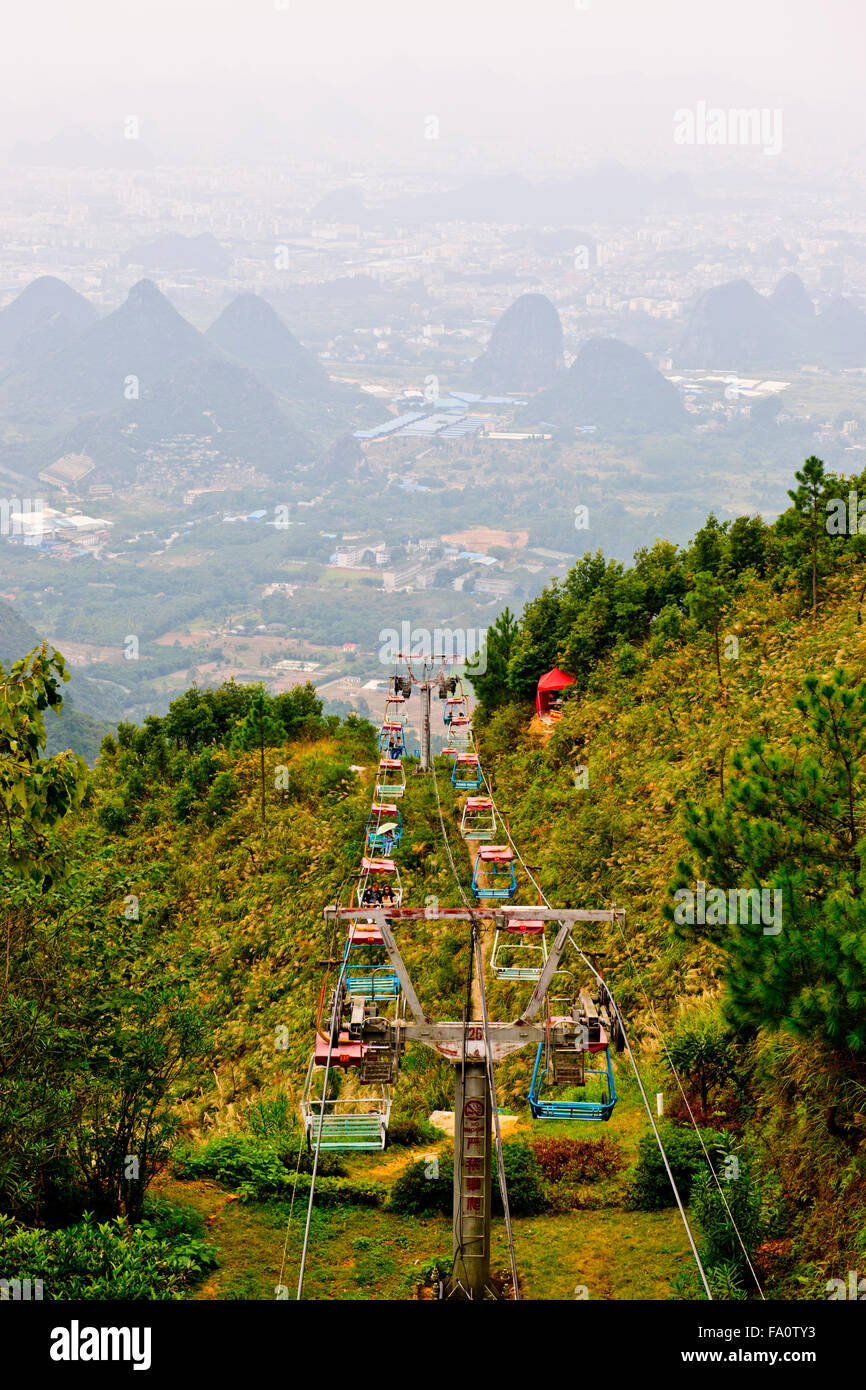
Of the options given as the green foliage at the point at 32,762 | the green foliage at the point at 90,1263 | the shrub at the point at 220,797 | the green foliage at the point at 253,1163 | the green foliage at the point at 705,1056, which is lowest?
the shrub at the point at 220,797

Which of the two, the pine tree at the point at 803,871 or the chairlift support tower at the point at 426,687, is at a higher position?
the pine tree at the point at 803,871

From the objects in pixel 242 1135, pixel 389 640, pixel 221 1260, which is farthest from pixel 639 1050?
pixel 389 640

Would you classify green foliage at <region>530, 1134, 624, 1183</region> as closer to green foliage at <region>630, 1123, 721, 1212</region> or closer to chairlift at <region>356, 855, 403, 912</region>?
green foliage at <region>630, 1123, 721, 1212</region>

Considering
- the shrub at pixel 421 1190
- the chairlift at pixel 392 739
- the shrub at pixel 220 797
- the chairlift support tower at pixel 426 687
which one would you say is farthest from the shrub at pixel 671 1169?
the shrub at pixel 220 797

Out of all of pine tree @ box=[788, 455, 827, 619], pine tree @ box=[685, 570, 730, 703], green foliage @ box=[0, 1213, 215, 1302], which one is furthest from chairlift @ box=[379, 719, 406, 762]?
green foliage @ box=[0, 1213, 215, 1302]

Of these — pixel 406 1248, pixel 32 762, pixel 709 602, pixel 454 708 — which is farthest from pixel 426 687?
pixel 32 762

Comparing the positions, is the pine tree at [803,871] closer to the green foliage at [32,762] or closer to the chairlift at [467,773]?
the green foliage at [32,762]

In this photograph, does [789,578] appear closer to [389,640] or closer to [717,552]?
[717,552]

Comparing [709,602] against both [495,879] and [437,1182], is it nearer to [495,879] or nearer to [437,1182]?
[495,879]
